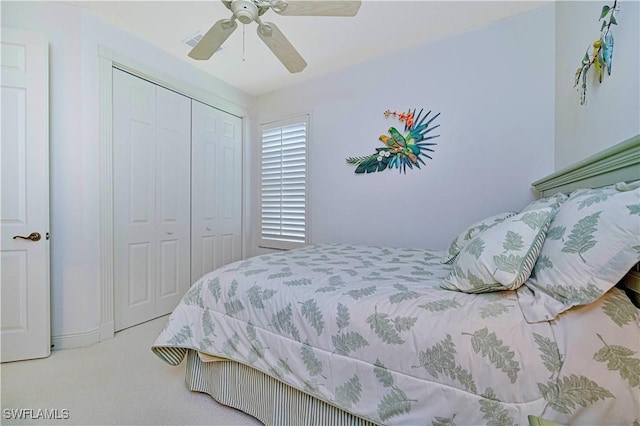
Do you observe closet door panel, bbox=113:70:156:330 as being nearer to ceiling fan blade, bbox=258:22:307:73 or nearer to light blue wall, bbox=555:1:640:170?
ceiling fan blade, bbox=258:22:307:73

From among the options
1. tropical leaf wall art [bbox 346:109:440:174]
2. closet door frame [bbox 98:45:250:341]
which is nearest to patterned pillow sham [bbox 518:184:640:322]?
tropical leaf wall art [bbox 346:109:440:174]

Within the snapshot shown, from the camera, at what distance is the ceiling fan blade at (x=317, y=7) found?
1528 mm

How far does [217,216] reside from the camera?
135 inches

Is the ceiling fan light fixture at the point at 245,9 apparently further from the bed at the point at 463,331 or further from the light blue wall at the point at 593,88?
the light blue wall at the point at 593,88

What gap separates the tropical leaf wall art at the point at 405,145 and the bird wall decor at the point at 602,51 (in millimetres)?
1044

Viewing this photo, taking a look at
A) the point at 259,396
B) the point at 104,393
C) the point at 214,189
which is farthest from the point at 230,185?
the point at 259,396

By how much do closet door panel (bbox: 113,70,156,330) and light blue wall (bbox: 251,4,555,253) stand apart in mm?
1715

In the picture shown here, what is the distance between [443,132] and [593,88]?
1057 millimetres

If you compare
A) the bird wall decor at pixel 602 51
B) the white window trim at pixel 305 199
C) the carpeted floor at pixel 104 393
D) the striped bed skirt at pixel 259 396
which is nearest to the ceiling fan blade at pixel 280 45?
the white window trim at pixel 305 199

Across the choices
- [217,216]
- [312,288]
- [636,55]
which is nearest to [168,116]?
[217,216]

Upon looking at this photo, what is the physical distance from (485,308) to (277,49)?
6.45ft

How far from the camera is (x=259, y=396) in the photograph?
54.1 inches

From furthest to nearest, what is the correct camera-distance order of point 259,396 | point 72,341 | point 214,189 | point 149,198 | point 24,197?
point 214,189
point 149,198
point 72,341
point 24,197
point 259,396

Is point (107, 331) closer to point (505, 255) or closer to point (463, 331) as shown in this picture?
point (463, 331)
